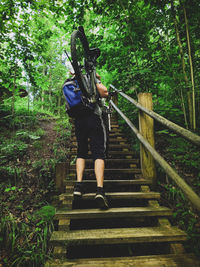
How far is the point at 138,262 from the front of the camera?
1.38m

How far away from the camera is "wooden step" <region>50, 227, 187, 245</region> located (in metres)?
1.51

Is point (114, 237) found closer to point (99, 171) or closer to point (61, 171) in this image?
point (99, 171)

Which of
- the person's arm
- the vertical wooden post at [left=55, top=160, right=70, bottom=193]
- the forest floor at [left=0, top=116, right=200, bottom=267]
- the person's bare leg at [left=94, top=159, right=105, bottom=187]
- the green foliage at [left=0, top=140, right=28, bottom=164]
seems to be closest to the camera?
the person's bare leg at [left=94, top=159, right=105, bottom=187]

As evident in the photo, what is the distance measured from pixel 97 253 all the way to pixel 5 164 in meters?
3.29

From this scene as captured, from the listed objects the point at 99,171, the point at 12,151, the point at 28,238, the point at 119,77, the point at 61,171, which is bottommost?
the point at 28,238

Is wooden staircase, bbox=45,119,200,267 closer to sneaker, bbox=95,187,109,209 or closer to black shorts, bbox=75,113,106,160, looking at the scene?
sneaker, bbox=95,187,109,209

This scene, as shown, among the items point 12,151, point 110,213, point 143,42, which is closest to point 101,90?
point 110,213

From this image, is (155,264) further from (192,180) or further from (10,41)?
(10,41)

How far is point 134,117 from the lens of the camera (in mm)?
4711

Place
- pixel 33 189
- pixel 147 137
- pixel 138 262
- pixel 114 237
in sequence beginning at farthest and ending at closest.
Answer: pixel 33 189
pixel 147 137
pixel 114 237
pixel 138 262

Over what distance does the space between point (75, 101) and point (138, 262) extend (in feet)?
6.22

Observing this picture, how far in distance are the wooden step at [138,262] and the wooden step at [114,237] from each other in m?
0.15

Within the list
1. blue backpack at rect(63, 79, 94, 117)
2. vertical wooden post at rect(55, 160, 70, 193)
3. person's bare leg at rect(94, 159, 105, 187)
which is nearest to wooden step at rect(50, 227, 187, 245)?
person's bare leg at rect(94, 159, 105, 187)

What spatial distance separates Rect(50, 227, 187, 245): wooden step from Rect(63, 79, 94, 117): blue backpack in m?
1.49
